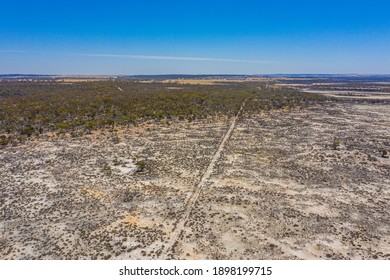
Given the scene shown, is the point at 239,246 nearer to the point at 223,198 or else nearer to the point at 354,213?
the point at 223,198

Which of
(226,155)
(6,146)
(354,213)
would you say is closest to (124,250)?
(354,213)

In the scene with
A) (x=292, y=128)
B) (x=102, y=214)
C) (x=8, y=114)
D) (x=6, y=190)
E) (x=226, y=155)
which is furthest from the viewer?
(x=8, y=114)

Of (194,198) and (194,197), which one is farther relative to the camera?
(194,197)
